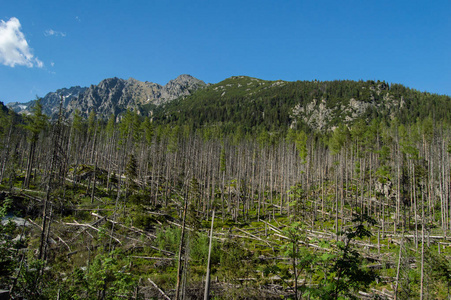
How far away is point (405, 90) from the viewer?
165 meters

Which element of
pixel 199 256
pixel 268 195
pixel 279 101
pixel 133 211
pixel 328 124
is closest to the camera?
pixel 199 256

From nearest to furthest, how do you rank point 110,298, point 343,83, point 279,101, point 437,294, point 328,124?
point 110,298 → point 437,294 → point 328,124 → point 279,101 → point 343,83

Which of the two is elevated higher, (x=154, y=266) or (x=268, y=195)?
(x=268, y=195)

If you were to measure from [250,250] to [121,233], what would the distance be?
13.2m

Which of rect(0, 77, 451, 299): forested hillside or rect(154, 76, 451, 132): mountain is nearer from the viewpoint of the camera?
rect(0, 77, 451, 299): forested hillside

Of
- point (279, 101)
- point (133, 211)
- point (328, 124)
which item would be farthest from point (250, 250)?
point (279, 101)

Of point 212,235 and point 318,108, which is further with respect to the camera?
point 318,108

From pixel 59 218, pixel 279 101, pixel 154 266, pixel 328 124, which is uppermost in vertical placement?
pixel 279 101

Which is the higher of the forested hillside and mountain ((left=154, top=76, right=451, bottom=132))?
mountain ((left=154, top=76, right=451, bottom=132))

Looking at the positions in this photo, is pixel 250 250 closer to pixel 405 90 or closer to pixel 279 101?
pixel 279 101

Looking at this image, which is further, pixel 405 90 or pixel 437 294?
pixel 405 90

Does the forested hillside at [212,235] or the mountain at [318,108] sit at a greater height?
the mountain at [318,108]

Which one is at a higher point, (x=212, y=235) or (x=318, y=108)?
(x=318, y=108)

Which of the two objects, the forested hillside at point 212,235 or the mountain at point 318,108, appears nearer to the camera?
the forested hillside at point 212,235
